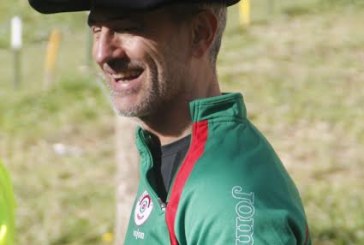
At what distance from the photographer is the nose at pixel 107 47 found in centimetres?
223

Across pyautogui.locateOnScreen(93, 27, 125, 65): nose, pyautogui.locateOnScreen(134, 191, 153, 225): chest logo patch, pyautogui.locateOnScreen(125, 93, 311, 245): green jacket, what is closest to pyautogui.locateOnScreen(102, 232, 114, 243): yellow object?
pyautogui.locateOnScreen(134, 191, 153, 225): chest logo patch

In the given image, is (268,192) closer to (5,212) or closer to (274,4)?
(5,212)

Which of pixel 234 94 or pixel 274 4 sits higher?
pixel 234 94

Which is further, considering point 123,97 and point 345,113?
point 345,113

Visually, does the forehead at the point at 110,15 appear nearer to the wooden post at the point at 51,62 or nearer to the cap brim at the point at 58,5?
the cap brim at the point at 58,5

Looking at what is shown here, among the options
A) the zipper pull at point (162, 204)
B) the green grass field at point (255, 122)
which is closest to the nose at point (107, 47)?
the zipper pull at point (162, 204)

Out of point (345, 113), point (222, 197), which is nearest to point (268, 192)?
point (222, 197)

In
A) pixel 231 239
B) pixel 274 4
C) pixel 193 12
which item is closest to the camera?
pixel 231 239

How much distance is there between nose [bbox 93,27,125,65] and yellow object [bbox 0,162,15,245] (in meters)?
0.89

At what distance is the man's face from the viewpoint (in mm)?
2213

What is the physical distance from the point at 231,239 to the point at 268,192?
0.13 m

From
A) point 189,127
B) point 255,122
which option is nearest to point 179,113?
point 189,127

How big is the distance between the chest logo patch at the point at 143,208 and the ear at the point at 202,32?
316 millimetres

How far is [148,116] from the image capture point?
90.3 inches
